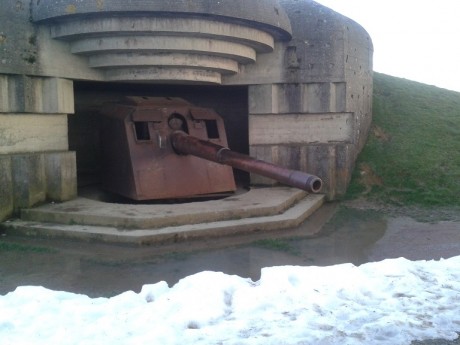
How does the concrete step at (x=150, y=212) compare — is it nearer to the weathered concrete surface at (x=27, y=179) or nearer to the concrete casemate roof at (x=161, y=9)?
the weathered concrete surface at (x=27, y=179)

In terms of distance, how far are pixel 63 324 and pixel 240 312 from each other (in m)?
1.19

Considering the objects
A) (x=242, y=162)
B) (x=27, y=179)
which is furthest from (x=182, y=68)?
(x=27, y=179)

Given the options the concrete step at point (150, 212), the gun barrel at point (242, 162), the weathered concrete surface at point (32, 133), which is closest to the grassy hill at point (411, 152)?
the concrete step at point (150, 212)

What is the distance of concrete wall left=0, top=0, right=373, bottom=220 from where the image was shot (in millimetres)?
6754

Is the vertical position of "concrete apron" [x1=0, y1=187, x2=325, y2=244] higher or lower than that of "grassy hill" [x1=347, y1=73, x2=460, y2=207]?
lower

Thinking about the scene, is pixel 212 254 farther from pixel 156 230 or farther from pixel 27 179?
pixel 27 179

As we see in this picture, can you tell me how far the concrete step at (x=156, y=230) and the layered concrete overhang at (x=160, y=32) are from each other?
7.47 feet

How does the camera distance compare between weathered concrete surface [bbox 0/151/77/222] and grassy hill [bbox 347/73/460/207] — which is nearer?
weathered concrete surface [bbox 0/151/77/222]

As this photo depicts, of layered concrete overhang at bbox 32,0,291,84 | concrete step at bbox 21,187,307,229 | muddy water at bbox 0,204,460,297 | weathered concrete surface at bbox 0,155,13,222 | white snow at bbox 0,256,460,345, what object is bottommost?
muddy water at bbox 0,204,460,297

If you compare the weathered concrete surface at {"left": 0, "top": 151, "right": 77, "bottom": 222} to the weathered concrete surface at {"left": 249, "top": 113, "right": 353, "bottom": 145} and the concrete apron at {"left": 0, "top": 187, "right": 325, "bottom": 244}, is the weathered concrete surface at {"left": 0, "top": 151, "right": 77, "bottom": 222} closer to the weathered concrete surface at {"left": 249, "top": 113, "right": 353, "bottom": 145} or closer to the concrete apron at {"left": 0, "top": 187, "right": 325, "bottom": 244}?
the concrete apron at {"left": 0, "top": 187, "right": 325, "bottom": 244}

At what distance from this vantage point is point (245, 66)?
860cm

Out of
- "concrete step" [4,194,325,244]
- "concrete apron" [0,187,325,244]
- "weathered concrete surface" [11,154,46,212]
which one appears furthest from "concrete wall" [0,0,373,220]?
"concrete step" [4,194,325,244]

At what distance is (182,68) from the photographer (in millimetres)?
7328

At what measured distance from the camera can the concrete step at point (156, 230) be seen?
5789mm
